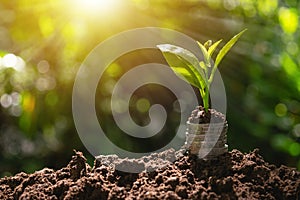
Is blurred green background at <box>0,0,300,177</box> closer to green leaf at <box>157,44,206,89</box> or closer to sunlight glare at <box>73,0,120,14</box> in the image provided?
sunlight glare at <box>73,0,120,14</box>

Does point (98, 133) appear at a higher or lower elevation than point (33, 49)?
lower

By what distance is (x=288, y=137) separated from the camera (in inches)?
86.2

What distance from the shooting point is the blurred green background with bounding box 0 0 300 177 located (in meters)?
2.40

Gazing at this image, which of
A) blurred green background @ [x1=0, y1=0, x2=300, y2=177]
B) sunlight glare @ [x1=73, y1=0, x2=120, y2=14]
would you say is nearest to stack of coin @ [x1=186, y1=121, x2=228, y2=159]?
blurred green background @ [x1=0, y1=0, x2=300, y2=177]

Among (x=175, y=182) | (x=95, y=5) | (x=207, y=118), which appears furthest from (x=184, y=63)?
(x=95, y=5)

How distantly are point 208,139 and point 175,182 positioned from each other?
16 cm

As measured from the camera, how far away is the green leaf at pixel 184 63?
1102mm

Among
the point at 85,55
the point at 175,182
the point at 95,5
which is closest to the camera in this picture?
the point at 175,182

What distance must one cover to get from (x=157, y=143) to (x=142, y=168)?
1.40 meters

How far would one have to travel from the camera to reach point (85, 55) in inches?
98.8

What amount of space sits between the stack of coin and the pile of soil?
0.02 meters

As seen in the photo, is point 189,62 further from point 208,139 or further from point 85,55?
point 85,55

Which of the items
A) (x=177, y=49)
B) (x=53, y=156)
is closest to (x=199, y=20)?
(x=53, y=156)

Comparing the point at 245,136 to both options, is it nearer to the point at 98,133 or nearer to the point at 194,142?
the point at 98,133
